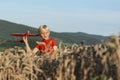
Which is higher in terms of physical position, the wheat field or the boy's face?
the boy's face

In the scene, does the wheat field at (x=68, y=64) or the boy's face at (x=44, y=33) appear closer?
the wheat field at (x=68, y=64)

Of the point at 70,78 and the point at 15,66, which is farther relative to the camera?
the point at 15,66

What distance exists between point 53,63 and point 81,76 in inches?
43.2

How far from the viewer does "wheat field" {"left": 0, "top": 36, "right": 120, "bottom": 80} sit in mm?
6082

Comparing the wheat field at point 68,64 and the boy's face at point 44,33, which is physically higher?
the boy's face at point 44,33

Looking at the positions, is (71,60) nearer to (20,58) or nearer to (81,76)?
(81,76)

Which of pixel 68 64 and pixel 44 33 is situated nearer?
pixel 68 64

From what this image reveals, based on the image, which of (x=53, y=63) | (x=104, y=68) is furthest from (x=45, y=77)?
(x=104, y=68)

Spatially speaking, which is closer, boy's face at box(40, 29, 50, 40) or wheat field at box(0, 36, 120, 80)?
wheat field at box(0, 36, 120, 80)

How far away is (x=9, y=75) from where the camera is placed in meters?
8.06

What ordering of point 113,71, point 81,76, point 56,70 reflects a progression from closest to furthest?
point 113,71, point 81,76, point 56,70

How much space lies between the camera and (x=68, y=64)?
22.7 feet

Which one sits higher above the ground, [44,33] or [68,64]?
[44,33]

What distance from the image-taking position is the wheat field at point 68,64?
239 inches
